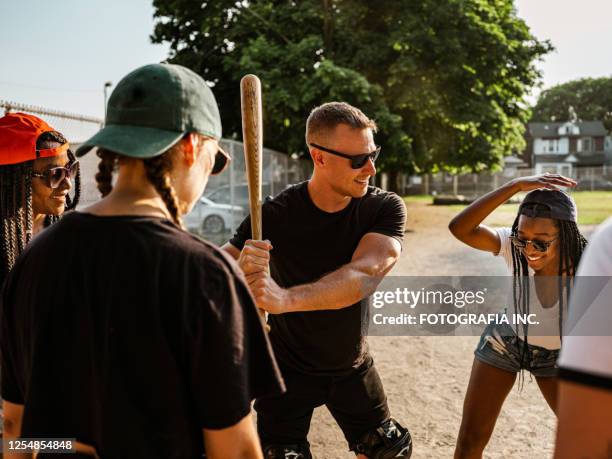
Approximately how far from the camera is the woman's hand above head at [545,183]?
11.5 feet

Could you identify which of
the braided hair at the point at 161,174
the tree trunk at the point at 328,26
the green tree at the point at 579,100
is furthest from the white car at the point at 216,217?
the green tree at the point at 579,100

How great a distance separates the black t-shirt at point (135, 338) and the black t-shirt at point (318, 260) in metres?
1.73

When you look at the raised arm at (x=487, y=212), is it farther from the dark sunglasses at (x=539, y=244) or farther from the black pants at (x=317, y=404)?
the black pants at (x=317, y=404)

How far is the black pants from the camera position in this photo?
3.19 m

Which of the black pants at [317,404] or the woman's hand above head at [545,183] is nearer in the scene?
the black pants at [317,404]

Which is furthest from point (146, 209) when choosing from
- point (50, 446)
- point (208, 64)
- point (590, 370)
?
point (208, 64)

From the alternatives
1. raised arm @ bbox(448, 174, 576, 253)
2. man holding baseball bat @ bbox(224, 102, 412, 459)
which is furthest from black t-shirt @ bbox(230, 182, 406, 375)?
raised arm @ bbox(448, 174, 576, 253)

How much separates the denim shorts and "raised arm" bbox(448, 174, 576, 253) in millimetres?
601

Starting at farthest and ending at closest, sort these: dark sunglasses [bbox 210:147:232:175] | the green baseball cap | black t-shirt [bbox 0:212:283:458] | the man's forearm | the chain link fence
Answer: the chain link fence
the man's forearm
dark sunglasses [bbox 210:147:232:175]
the green baseball cap
black t-shirt [bbox 0:212:283:458]

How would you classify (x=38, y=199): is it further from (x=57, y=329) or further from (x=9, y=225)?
(x=57, y=329)

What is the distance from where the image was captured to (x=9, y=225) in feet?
10.1

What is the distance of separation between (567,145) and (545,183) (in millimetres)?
83024

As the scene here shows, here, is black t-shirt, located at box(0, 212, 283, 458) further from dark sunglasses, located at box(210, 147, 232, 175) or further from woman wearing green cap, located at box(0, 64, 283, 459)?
dark sunglasses, located at box(210, 147, 232, 175)

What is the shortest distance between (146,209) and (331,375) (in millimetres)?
1995
